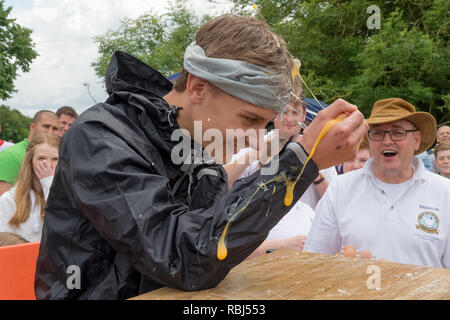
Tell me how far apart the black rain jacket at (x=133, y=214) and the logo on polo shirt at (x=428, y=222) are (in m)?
2.20

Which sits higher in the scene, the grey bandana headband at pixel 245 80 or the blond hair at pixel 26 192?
the grey bandana headband at pixel 245 80

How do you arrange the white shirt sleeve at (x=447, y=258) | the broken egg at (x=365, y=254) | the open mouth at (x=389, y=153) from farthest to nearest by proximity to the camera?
the open mouth at (x=389, y=153) < the white shirt sleeve at (x=447, y=258) < the broken egg at (x=365, y=254)

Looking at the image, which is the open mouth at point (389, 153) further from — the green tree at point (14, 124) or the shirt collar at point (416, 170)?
the green tree at point (14, 124)

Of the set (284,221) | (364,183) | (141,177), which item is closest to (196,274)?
(141,177)

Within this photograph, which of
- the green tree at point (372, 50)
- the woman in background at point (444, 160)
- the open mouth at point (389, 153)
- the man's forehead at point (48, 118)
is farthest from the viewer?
the green tree at point (372, 50)

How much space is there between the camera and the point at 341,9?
41.5 feet

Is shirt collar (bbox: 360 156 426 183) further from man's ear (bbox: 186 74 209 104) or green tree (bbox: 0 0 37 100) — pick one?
green tree (bbox: 0 0 37 100)

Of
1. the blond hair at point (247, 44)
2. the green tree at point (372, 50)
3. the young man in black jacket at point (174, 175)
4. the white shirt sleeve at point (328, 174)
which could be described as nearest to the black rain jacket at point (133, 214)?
the young man in black jacket at point (174, 175)

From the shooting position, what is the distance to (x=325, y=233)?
3.64m

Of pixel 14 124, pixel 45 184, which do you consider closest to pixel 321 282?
pixel 45 184

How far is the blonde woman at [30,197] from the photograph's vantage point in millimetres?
3939

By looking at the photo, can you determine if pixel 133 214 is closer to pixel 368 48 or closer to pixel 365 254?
pixel 365 254

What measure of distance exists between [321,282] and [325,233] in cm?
206

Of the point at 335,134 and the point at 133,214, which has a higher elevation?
the point at 335,134
